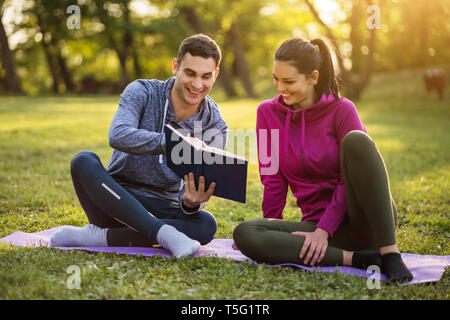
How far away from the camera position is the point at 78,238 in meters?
3.10

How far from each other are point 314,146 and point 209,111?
84 cm

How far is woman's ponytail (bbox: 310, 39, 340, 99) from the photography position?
2.88m

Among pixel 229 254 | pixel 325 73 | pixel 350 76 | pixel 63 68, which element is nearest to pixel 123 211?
pixel 229 254

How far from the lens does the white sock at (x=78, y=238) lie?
10.2 feet

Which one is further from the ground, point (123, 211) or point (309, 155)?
point (309, 155)

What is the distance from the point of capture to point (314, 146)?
9.60 feet

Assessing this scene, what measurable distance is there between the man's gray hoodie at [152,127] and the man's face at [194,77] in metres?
0.17

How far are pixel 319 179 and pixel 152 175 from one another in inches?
45.2

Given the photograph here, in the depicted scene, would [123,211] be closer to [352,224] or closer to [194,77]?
[194,77]

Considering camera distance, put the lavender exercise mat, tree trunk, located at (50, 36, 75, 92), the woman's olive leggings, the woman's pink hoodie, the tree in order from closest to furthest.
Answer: the woman's olive leggings
the lavender exercise mat
the woman's pink hoodie
the tree
tree trunk, located at (50, 36, 75, 92)

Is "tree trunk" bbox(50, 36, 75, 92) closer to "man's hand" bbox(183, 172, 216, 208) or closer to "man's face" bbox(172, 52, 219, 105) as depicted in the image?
"man's face" bbox(172, 52, 219, 105)

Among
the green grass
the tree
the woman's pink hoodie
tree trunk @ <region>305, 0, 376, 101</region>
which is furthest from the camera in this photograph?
the tree

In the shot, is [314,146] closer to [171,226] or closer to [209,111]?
[209,111]

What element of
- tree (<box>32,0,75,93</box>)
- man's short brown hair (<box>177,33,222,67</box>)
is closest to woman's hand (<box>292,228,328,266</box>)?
man's short brown hair (<box>177,33,222,67</box>)
